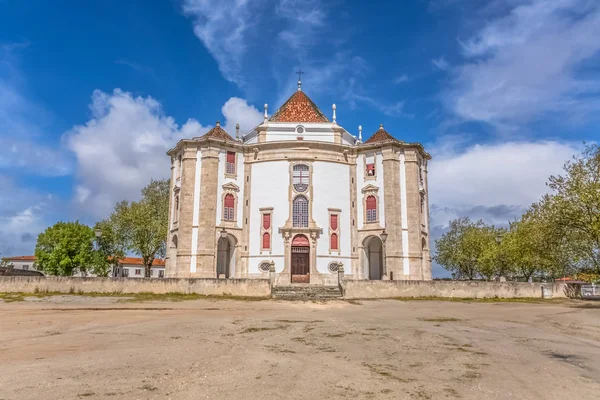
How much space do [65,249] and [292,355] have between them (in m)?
46.5

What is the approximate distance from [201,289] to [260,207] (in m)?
12.2

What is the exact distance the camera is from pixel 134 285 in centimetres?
2766

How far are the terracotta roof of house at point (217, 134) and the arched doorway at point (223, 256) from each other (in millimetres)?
8872

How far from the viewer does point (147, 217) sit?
4606 centimetres

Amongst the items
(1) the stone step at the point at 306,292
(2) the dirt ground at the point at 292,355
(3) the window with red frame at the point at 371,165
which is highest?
(3) the window with red frame at the point at 371,165

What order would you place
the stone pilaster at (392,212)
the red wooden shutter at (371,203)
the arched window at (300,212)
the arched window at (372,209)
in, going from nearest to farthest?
the stone pilaster at (392,212) → the arched window at (300,212) → the arched window at (372,209) → the red wooden shutter at (371,203)

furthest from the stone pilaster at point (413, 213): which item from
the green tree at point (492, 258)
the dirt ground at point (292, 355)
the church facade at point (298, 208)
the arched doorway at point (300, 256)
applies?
the dirt ground at point (292, 355)

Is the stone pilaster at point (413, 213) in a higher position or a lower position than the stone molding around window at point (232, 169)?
lower

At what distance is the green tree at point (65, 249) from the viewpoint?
1929 inches

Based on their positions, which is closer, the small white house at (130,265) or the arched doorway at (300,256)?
the arched doorway at (300,256)

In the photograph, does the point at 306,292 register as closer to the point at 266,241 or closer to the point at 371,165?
the point at 266,241

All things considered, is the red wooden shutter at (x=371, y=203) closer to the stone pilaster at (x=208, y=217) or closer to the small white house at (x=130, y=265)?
the stone pilaster at (x=208, y=217)

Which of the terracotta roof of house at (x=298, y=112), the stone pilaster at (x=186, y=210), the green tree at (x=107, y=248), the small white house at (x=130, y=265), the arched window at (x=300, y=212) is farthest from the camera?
the small white house at (x=130, y=265)

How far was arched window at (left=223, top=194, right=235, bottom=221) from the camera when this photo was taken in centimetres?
3816
